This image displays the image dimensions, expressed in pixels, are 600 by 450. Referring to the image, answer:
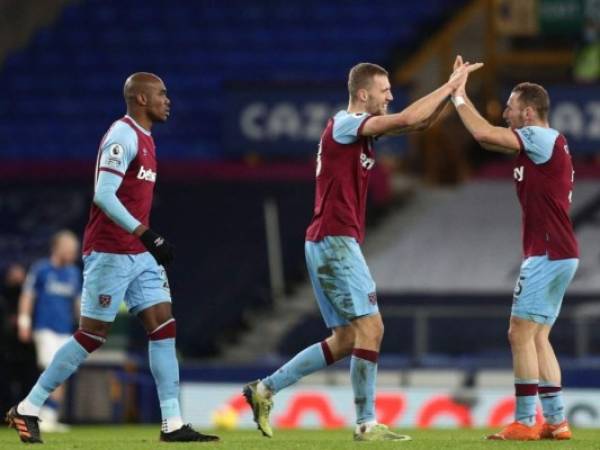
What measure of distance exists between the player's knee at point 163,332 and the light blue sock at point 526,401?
2.07 meters

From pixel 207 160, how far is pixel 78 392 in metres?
5.34

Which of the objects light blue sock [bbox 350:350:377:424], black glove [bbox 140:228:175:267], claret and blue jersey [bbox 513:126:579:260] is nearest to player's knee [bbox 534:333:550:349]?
claret and blue jersey [bbox 513:126:579:260]

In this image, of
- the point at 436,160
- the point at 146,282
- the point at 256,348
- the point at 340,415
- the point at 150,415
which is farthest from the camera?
the point at 436,160

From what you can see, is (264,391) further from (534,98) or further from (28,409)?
(534,98)

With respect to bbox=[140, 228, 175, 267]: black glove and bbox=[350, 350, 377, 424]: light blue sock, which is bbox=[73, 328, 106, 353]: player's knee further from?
bbox=[350, 350, 377, 424]: light blue sock

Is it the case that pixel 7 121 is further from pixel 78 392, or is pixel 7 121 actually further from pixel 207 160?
pixel 78 392

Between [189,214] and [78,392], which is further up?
[189,214]

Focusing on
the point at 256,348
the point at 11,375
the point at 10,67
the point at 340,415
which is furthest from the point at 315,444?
the point at 10,67

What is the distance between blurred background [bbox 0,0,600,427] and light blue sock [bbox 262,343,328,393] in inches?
247

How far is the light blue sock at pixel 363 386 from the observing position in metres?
9.26

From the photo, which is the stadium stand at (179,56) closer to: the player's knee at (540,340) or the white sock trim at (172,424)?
the player's knee at (540,340)

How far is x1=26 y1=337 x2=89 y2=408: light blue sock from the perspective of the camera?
941 centimetres

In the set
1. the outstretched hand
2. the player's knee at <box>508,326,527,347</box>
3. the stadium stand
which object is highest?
the stadium stand

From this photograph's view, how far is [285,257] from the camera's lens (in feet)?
66.3
